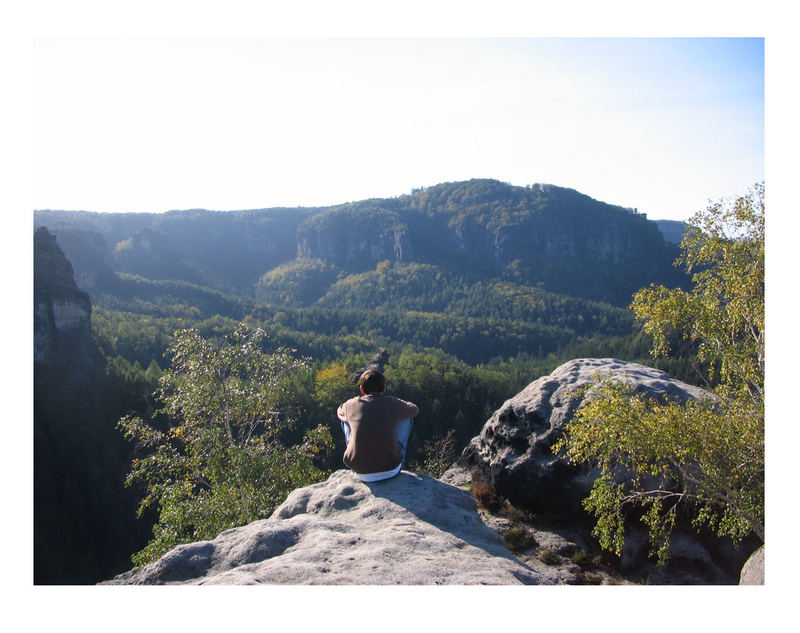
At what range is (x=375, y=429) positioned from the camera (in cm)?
763

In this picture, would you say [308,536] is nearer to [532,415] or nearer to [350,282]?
[532,415]

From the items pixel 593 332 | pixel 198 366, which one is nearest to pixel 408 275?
pixel 593 332

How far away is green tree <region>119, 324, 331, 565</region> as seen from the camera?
1007 cm

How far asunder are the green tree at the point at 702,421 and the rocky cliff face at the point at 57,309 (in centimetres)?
5619

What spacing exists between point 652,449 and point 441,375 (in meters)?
55.3

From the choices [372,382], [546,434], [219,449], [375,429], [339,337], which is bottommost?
[339,337]

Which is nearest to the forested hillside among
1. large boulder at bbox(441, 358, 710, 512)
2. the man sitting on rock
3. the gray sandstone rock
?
large boulder at bbox(441, 358, 710, 512)

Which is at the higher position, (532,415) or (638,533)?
(532,415)

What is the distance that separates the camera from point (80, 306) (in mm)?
55188

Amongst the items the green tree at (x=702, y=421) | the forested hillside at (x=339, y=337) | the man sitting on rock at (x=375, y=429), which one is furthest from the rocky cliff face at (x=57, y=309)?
the green tree at (x=702, y=421)

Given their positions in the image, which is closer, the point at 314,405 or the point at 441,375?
the point at 314,405

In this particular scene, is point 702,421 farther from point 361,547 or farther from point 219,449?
point 219,449

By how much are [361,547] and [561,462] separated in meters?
4.97

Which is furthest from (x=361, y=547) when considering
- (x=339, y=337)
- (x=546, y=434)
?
(x=339, y=337)
